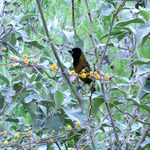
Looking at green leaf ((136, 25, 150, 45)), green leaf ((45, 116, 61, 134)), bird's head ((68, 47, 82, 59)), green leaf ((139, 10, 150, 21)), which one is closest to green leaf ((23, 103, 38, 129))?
green leaf ((45, 116, 61, 134))

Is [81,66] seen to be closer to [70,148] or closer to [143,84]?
[70,148]

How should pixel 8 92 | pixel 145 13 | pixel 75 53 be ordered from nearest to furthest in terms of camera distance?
pixel 8 92, pixel 145 13, pixel 75 53

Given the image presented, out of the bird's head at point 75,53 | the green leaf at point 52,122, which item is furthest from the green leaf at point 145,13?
the bird's head at point 75,53

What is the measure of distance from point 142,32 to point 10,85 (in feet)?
2.72

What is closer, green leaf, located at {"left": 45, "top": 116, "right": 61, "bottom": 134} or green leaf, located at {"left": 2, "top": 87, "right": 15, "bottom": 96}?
green leaf, located at {"left": 2, "top": 87, "right": 15, "bottom": 96}

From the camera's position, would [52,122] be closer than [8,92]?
No

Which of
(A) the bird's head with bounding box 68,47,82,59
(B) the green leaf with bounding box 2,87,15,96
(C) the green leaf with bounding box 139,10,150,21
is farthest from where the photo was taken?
(A) the bird's head with bounding box 68,47,82,59

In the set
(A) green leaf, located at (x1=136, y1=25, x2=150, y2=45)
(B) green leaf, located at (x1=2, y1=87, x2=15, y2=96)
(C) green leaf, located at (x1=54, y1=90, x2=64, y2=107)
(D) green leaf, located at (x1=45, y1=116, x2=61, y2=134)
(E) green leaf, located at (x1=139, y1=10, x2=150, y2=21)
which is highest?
(E) green leaf, located at (x1=139, y1=10, x2=150, y2=21)

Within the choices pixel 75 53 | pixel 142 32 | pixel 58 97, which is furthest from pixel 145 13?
pixel 75 53

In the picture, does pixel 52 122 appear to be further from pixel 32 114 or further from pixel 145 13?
pixel 145 13

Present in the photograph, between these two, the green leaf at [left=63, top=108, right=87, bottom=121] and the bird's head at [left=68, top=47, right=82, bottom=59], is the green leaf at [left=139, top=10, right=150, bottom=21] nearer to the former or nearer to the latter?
the green leaf at [left=63, top=108, right=87, bottom=121]

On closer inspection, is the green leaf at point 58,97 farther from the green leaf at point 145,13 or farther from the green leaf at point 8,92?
the green leaf at point 145,13

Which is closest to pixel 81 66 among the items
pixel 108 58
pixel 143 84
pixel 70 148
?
pixel 108 58

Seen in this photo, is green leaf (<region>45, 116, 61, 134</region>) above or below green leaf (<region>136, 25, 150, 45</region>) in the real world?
below
